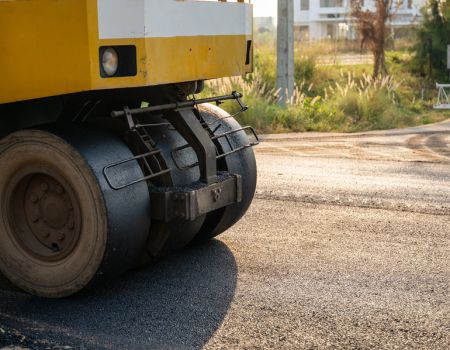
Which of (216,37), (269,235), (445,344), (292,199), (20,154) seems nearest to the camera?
(445,344)

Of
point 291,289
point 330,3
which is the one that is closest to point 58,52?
point 291,289

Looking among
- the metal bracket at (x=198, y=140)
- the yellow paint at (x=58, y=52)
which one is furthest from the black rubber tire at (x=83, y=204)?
the metal bracket at (x=198, y=140)

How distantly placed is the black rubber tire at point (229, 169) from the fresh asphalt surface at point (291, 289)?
17 centimetres

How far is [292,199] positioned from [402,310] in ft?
9.44

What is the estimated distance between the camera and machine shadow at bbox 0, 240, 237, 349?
422cm

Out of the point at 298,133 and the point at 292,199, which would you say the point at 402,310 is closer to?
the point at 292,199

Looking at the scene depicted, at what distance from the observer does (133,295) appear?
192 inches

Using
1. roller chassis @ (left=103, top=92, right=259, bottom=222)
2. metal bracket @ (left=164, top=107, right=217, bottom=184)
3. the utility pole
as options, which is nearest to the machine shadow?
roller chassis @ (left=103, top=92, right=259, bottom=222)

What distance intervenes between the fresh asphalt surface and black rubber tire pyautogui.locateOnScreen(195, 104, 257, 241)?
0.57ft

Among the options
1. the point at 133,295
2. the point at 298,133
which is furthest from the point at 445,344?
the point at 298,133

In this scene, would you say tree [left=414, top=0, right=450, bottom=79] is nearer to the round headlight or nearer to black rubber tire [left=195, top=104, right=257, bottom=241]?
black rubber tire [left=195, top=104, right=257, bottom=241]

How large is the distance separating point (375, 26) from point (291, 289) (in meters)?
19.2

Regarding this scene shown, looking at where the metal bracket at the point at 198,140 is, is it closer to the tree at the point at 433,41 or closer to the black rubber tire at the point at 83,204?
the black rubber tire at the point at 83,204

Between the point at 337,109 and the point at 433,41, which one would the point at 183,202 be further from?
the point at 433,41
